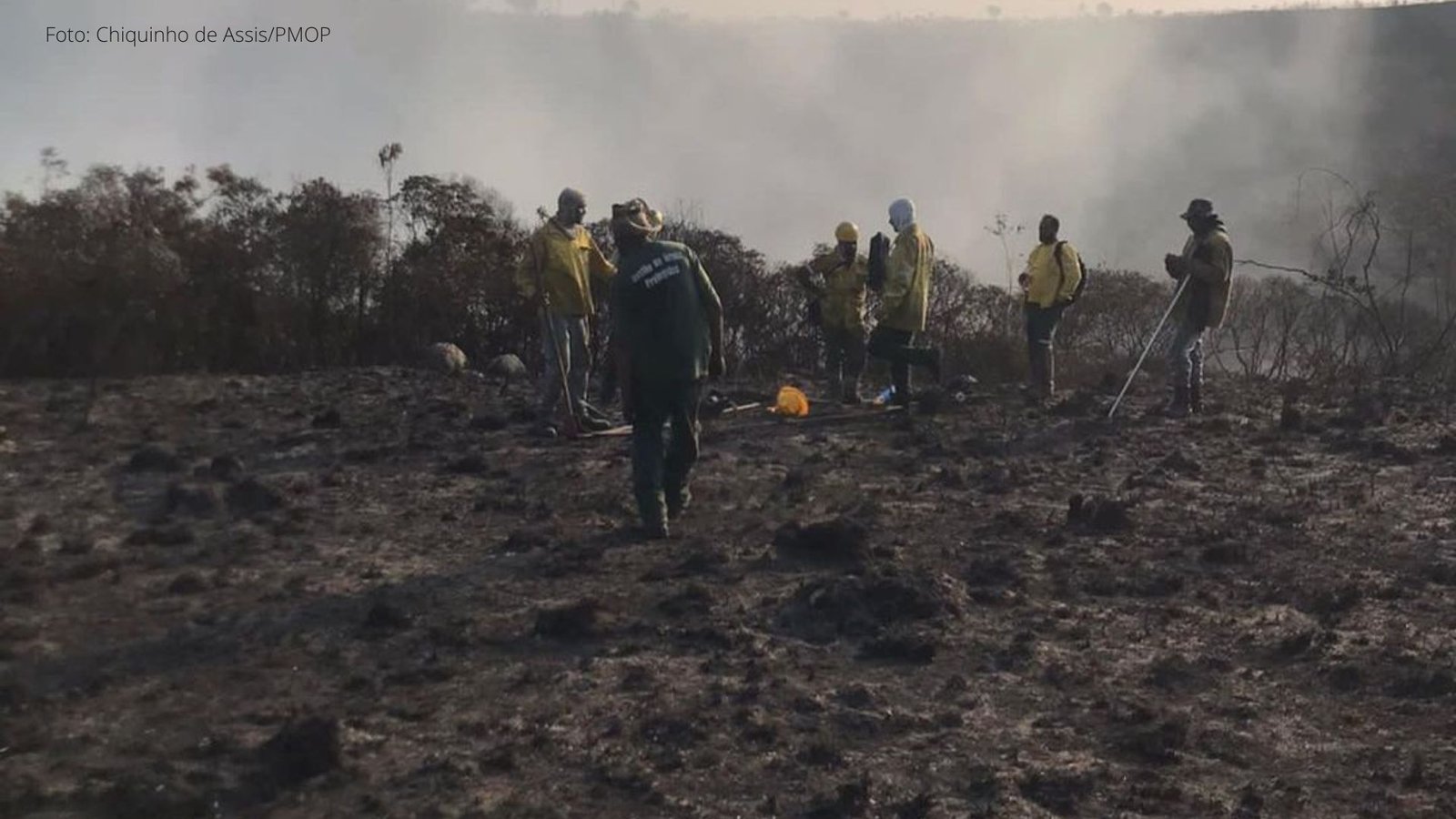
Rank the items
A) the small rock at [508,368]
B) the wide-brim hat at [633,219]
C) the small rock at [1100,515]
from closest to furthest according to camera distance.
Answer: the wide-brim hat at [633,219]
the small rock at [1100,515]
the small rock at [508,368]

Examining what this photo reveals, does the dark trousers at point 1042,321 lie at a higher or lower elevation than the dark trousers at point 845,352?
higher

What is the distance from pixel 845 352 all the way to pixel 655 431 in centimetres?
520

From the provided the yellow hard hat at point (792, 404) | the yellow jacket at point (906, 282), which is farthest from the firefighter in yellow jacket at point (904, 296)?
the yellow hard hat at point (792, 404)

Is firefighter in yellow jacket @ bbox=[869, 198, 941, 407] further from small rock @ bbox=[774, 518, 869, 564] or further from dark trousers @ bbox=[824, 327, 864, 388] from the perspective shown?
small rock @ bbox=[774, 518, 869, 564]

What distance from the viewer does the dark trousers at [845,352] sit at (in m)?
12.9

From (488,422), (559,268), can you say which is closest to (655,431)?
(559,268)

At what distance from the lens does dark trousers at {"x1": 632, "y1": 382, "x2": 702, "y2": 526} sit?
8.05 meters

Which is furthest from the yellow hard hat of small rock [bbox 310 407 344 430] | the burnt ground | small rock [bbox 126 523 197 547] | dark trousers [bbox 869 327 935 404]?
small rock [bbox 126 523 197 547]

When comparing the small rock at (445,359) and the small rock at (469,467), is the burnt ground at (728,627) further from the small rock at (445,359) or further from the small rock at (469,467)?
the small rock at (445,359)

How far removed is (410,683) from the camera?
599 cm

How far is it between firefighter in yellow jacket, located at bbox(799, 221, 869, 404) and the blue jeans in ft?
8.88

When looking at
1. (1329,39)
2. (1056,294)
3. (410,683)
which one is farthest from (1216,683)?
(1329,39)

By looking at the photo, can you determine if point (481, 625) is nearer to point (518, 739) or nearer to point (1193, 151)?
point (518, 739)

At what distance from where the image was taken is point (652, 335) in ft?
26.3
